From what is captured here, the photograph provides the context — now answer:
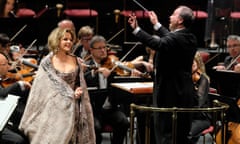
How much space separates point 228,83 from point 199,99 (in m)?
0.35

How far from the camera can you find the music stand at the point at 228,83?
17.2 ft

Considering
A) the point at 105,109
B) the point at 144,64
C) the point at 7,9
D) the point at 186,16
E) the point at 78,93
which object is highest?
the point at 7,9

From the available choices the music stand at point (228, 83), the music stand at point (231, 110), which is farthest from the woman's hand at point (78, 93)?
the music stand at point (228, 83)

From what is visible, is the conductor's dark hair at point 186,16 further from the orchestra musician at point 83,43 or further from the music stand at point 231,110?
the orchestra musician at point 83,43

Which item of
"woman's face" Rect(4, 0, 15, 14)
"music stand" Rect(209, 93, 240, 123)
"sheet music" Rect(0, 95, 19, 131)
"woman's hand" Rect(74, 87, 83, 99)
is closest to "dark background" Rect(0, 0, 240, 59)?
"woman's face" Rect(4, 0, 15, 14)

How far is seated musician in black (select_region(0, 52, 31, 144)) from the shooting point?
5180 mm

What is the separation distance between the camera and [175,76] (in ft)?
16.1

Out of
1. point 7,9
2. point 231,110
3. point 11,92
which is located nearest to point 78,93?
point 11,92

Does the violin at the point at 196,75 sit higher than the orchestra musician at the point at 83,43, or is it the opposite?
the orchestra musician at the point at 83,43

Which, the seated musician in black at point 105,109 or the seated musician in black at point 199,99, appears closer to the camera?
the seated musician in black at point 199,99

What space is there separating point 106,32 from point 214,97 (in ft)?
20.0

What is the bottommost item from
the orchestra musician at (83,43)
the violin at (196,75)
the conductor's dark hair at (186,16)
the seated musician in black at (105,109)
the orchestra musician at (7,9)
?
the seated musician in black at (105,109)

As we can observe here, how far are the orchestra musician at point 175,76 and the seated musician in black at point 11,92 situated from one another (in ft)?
4.38

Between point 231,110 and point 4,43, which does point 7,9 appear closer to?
point 4,43
